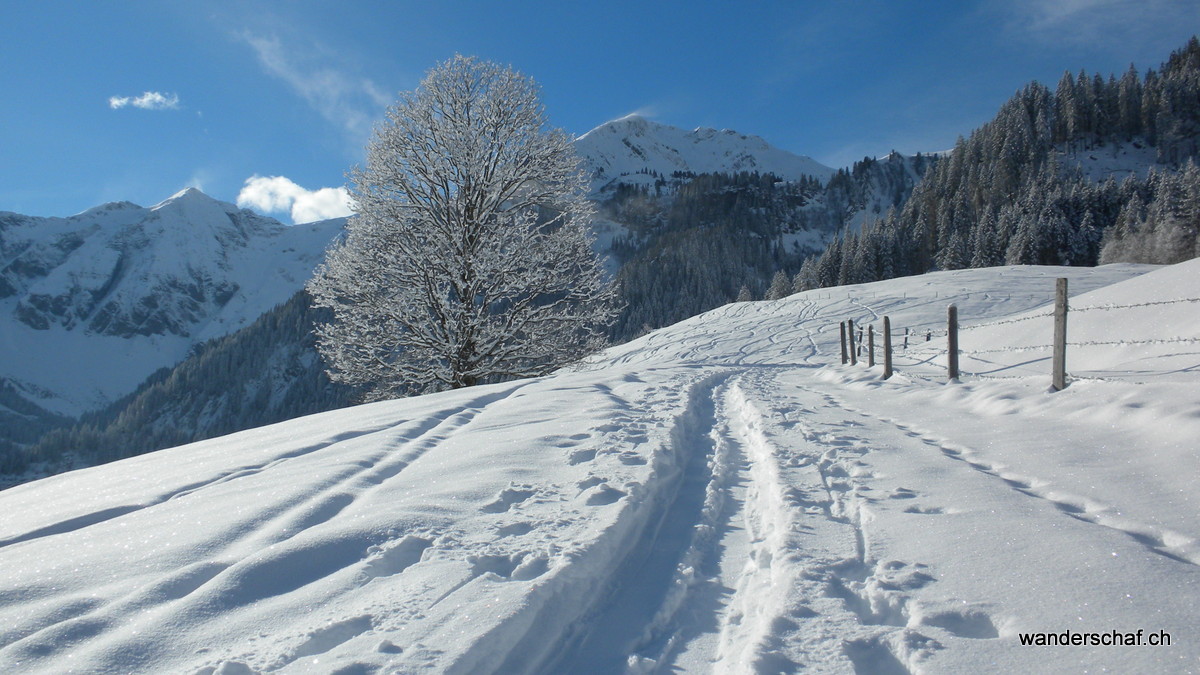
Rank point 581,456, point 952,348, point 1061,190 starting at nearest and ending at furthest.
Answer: point 581,456 < point 952,348 < point 1061,190

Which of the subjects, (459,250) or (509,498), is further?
(459,250)

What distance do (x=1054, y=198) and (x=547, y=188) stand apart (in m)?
86.4

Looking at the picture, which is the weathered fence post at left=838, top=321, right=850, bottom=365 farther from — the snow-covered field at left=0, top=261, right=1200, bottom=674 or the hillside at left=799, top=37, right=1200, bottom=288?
the hillside at left=799, top=37, right=1200, bottom=288

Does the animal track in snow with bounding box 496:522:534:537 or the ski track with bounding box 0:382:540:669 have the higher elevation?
the ski track with bounding box 0:382:540:669

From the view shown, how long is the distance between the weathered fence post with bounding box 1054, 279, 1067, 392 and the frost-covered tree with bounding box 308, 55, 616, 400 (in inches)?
274

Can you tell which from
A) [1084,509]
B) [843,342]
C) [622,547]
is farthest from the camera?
[843,342]

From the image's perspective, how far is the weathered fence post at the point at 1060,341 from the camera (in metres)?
7.02

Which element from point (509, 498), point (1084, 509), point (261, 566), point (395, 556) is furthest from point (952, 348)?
point (261, 566)

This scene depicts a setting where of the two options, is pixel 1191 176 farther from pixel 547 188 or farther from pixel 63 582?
pixel 63 582

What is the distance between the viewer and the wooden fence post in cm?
702

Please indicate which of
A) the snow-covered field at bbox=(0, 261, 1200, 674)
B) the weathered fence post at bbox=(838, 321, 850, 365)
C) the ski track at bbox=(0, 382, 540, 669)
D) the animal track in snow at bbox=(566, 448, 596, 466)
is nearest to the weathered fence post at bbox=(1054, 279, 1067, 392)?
the snow-covered field at bbox=(0, 261, 1200, 674)

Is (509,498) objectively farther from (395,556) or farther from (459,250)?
(459,250)

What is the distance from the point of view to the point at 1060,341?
280 inches

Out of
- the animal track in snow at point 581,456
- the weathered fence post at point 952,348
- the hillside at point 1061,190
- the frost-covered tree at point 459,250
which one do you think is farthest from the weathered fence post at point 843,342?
the hillside at point 1061,190
